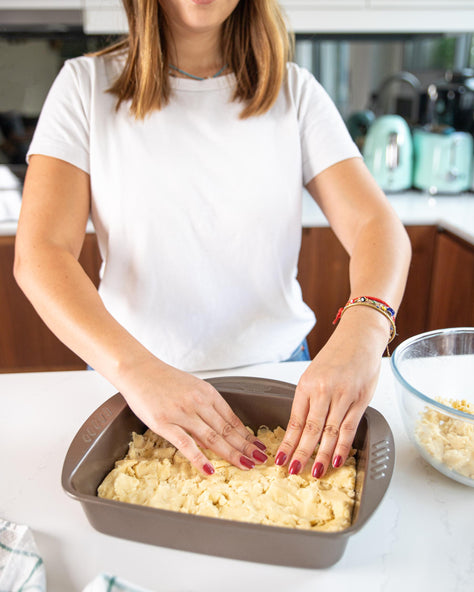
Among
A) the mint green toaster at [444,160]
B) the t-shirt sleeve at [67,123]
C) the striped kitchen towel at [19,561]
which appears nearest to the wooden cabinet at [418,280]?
the mint green toaster at [444,160]

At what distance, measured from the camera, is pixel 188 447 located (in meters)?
0.70

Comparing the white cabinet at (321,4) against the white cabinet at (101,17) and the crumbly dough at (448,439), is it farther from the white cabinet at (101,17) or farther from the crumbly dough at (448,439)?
the crumbly dough at (448,439)

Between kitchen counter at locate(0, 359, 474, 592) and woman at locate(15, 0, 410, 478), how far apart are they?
0.28 meters

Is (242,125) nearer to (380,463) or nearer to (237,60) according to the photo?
(237,60)

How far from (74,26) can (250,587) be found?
1970 mm

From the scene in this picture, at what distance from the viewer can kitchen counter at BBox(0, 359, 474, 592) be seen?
22.5 inches

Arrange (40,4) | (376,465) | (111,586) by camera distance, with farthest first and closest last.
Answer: (40,4) < (376,465) < (111,586)

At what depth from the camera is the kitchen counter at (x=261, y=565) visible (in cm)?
57

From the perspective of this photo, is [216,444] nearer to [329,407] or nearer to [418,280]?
[329,407]

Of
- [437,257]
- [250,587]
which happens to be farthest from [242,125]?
[437,257]

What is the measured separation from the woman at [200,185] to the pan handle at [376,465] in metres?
0.27

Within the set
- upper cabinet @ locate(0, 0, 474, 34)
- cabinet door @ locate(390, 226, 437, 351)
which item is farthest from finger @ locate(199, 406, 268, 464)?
upper cabinet @ locate(0, 0, 474, 34)

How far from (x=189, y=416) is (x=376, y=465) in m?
0.24

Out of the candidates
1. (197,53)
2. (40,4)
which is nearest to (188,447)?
(197,53)
